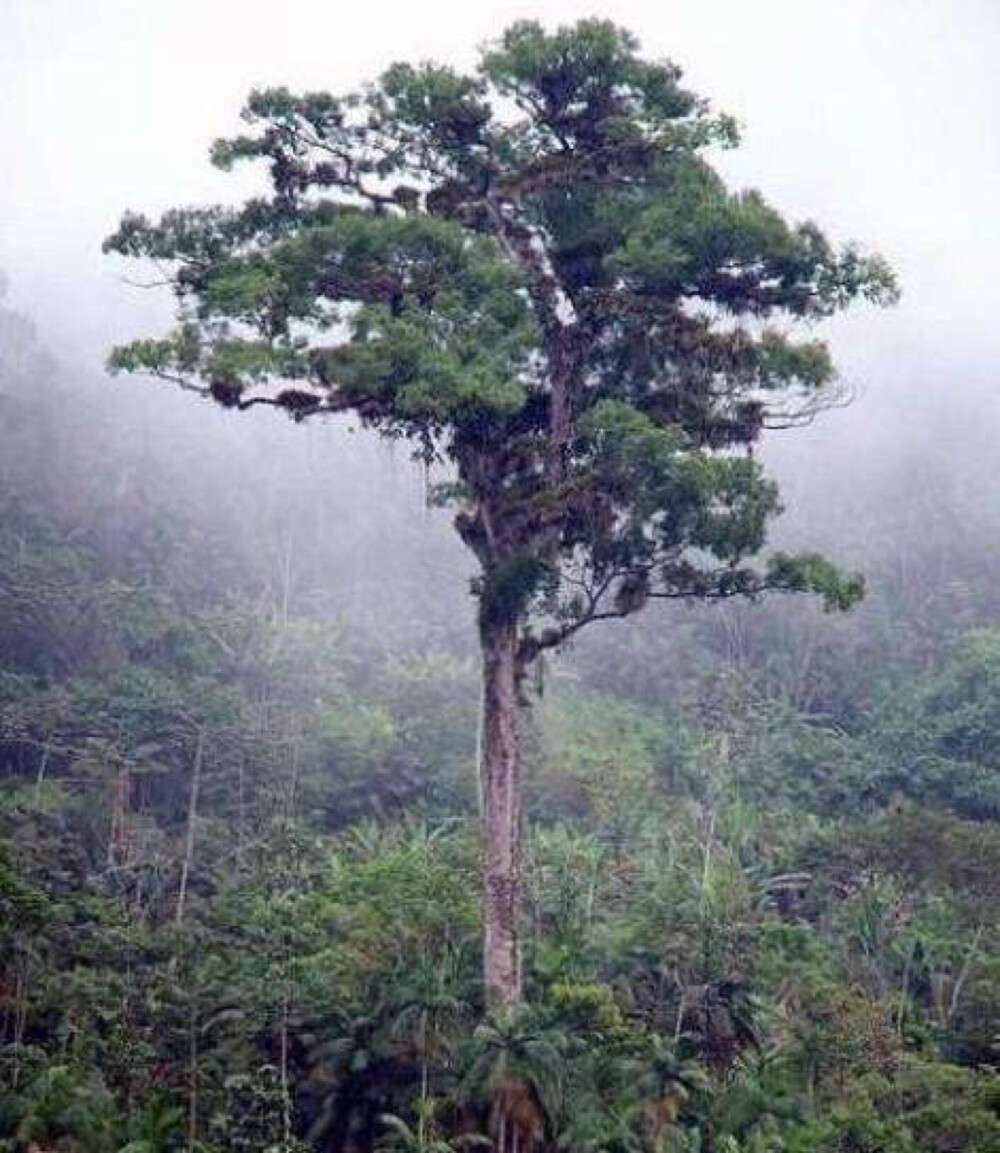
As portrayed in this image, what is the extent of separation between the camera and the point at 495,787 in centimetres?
2194

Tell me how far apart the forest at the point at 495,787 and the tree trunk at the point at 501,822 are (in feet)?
0.34

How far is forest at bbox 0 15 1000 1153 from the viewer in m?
21.4

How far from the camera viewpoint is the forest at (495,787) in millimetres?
21406

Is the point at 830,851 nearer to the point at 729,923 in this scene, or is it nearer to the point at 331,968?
the point at 729,923

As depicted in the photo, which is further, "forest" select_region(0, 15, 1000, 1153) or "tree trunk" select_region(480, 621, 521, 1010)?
"tree trunk" select_region(480, 621, 521, 1010)

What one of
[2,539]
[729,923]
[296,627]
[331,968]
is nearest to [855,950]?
[729,923]

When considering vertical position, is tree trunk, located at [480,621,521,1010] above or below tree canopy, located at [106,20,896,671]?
below

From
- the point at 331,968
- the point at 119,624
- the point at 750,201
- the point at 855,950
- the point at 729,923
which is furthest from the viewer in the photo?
the point at 119,624

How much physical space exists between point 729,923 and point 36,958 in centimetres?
1372

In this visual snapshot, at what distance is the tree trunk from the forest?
105 millimetres

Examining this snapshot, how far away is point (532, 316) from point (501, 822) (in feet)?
21.7

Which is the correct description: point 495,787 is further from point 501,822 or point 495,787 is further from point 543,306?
point 543,306

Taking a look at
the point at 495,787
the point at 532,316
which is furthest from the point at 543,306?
the point at 495,787

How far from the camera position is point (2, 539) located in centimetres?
6038
